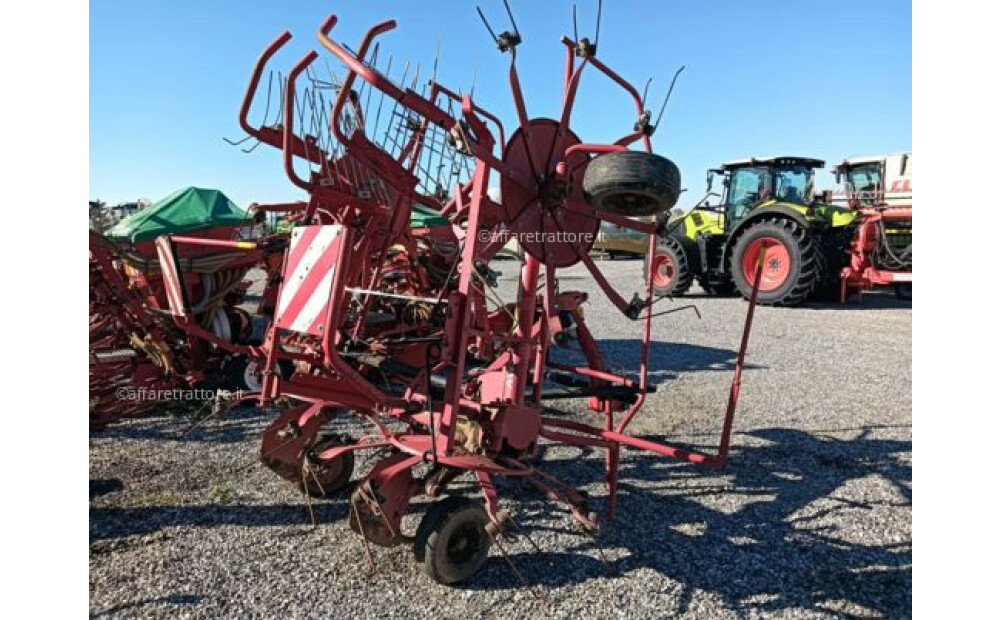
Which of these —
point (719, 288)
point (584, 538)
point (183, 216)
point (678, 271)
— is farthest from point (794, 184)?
point (584, 538)

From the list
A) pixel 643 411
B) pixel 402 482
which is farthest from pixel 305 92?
pixel 643 411

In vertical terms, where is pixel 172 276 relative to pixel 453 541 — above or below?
above

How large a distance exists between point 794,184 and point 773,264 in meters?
2.07

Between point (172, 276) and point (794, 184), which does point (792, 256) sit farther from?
point (172, 276)

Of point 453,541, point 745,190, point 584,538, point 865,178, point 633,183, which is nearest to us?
point 633,183

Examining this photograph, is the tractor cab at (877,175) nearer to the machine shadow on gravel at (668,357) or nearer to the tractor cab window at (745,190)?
the tractor cab window at (745,190)

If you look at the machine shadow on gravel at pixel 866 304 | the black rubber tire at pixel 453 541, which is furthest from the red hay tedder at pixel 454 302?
the machine shadow on gravel at pixel 866 304

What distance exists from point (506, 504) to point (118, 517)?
2.06 metres

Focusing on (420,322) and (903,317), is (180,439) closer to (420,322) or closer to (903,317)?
(420,322)

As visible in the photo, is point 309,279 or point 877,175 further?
point 877,175

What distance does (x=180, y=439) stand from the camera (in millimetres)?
4379

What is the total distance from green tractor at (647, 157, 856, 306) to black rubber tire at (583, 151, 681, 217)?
26.3ft

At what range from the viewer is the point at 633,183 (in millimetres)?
2328

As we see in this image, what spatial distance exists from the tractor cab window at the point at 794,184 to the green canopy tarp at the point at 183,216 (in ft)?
32.4
